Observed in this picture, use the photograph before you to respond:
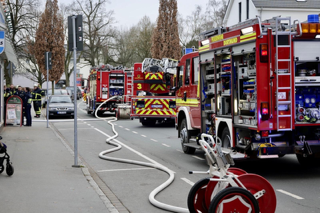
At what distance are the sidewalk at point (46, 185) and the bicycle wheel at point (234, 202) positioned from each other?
2.13 meters

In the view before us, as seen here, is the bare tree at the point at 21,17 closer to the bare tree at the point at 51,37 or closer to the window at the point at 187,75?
the bare tree at the point at 51,37

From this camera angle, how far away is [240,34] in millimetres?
9672

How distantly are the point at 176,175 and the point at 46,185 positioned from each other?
9.13ft

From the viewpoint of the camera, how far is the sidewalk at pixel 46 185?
277 inches

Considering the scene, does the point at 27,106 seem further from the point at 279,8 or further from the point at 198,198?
the point at 279,8

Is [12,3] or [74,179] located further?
[12,3]

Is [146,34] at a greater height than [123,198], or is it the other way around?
[146,34]

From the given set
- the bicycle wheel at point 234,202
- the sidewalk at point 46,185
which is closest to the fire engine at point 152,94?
the sidewalk at point 46,185

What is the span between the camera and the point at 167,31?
52312mm

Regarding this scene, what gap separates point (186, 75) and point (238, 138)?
12.8 ft

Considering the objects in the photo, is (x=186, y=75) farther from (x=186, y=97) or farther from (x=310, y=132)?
(x=310, y=132)

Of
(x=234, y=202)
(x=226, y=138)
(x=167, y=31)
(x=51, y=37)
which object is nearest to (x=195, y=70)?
(x=226, y=138)

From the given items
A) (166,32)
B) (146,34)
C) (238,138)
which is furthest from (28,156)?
(146,34)

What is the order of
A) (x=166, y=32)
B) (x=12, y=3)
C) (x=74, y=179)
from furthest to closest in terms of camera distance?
(x=166, y=32) → (x=12, y=3) → (x=74, y=179)
